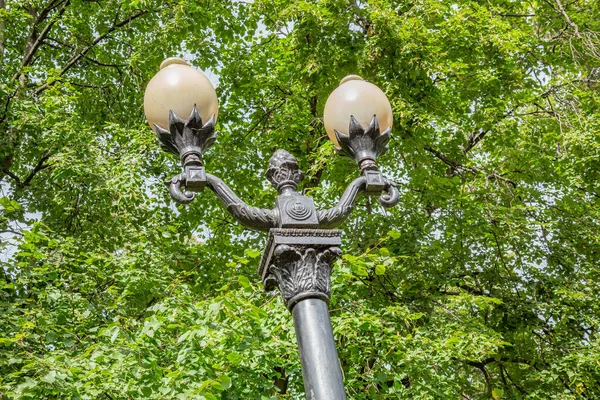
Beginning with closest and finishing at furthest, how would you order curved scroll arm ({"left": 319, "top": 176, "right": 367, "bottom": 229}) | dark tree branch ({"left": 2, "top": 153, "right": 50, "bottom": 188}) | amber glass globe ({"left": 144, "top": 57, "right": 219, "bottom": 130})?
1. curved scroll arm ({"left": 319, "top": 176, "right": 367, "bottom": 229})
2. amber glass globe ({"left": 144, "top": 57, "right": 219, "bottom": 130})
3. dark tree branch ({"left": 2, "top": 153, "right": 50, "bottom": 188})

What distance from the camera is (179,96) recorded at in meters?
3.89

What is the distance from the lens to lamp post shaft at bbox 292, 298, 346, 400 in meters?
3.17

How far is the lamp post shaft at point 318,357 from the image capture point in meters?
3.17

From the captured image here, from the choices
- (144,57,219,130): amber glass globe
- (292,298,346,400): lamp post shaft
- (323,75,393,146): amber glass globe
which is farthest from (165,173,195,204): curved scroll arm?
(323,75,393,146): amber glass globe

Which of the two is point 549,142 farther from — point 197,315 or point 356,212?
point 197,315

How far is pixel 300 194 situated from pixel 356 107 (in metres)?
0.63

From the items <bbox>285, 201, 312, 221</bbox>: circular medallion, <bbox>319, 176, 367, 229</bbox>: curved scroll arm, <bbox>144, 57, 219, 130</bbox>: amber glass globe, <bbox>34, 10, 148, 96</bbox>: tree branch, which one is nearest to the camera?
<bbox>285, 201, 312, 221</bbox>: circular medallion

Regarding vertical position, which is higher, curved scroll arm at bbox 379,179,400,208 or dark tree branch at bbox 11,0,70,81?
dark tree branch at bbox 11,0,70,81

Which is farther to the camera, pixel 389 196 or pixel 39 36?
pixel 39 36

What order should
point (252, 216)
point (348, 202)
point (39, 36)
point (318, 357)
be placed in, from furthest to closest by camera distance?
point (39, 36)
point (348, 202)
point (252, 216)
point (318, 357)

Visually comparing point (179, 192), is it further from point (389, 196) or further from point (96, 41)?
point (96, 41)

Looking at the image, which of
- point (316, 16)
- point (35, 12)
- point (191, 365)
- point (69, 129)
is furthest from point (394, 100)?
point (35, 12)

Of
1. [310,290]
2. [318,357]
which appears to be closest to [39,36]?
[310,290]

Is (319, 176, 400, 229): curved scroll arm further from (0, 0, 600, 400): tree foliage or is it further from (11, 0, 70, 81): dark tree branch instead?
(11, 0, 70, 81): dark tree branch
